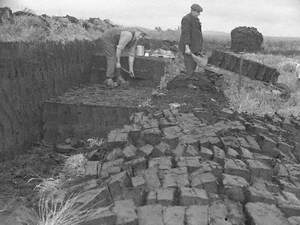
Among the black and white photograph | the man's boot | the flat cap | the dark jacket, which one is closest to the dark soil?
the black and white photograph

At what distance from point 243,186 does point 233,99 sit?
531 centimetres

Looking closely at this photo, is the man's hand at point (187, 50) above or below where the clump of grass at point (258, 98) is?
above

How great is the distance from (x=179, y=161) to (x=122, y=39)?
15.7 ft

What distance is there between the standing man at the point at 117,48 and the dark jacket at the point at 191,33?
94cm

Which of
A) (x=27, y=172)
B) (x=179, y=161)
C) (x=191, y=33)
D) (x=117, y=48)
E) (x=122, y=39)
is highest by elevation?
(x=191, y=33)

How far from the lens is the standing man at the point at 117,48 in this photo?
9.37 metres

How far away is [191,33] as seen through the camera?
376 inches

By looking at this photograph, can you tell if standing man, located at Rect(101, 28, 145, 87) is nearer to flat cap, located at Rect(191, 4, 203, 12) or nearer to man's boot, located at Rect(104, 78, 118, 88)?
man's boot, located at Rect(104, 78, 118, 88)

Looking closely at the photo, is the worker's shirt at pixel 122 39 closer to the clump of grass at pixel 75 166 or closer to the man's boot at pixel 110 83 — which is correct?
the man's boot at pixel 110 83

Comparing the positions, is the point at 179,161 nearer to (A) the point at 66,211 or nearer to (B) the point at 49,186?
(A) the point at 66,211

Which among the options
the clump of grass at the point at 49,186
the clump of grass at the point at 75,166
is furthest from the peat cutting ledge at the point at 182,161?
the clump of grass at the point at 49,186

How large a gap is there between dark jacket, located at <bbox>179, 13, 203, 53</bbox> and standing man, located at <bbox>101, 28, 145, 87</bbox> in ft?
3.08

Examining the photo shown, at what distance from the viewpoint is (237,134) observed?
6.32 metres

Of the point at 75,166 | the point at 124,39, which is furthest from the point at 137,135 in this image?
the point at 124,39
